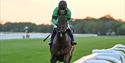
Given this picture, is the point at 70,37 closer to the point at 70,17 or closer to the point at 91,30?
the point at 70,17

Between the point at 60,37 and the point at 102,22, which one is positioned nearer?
the point at 60,37

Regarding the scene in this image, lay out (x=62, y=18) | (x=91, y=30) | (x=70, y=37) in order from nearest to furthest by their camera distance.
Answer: (x=62, y=18) → (x=70, y=37) → (x=91, y=30)

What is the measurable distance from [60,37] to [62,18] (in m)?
0.45

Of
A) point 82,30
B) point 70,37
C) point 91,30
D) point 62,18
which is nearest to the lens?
point 62,18

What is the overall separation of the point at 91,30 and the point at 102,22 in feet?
13.7

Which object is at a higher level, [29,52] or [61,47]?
[61,47]

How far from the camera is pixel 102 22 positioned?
314 feet

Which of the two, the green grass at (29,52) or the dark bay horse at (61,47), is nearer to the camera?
the dark bay horse at (61,47)

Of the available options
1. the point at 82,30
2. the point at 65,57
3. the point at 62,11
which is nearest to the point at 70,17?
the point at 62,11

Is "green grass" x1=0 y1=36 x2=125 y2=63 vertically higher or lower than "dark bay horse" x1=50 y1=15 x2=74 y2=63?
lower

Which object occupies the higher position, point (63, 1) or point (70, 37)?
point (63, 1)

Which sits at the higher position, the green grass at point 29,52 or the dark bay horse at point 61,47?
the dark bay horse at point 61,47

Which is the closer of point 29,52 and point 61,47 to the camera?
point 61,47

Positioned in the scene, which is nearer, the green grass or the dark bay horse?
the dark bay horse
